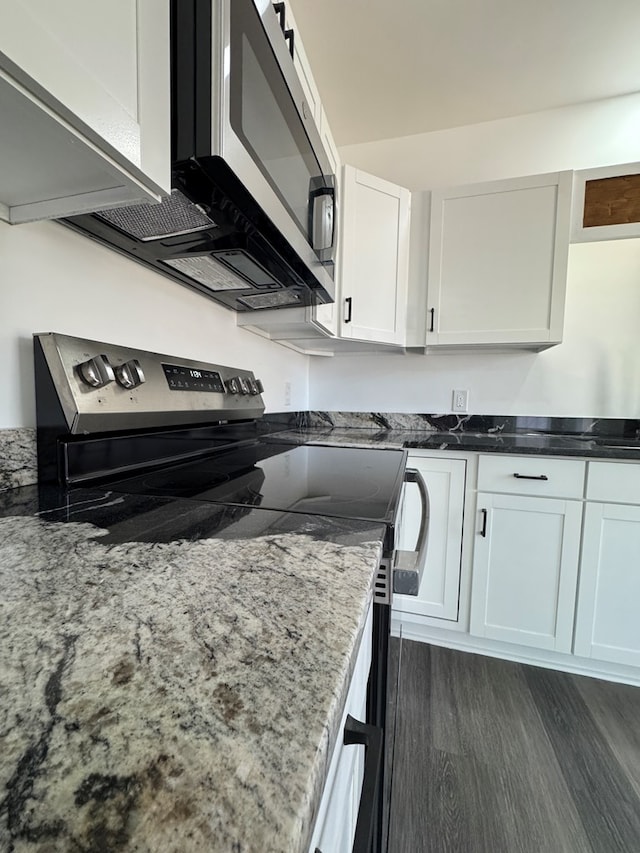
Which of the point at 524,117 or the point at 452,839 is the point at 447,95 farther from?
the point at 452,839

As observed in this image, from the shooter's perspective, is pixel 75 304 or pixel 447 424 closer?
pixel 75 304

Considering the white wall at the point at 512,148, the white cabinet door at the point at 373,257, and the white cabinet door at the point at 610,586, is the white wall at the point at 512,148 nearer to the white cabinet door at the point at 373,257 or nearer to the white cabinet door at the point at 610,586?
the white cabinet door at the point at 373,257

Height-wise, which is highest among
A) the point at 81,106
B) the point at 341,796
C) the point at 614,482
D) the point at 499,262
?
the point at 499,262

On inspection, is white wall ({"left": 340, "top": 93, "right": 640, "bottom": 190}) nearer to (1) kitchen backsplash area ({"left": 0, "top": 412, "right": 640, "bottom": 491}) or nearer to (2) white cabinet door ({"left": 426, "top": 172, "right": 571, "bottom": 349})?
(2) white cabinet door ({"left": 426, "top": 172, "right": 571, "bottom": 349})

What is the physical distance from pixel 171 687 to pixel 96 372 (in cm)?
60

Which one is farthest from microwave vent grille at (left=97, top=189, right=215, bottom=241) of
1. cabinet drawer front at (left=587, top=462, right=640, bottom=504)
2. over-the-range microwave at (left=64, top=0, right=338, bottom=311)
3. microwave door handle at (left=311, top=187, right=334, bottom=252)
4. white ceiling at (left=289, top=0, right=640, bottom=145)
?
cabinet drawer front at (left=587, top=462, right=640, bottom=504)

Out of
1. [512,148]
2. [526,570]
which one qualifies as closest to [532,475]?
[526,570]

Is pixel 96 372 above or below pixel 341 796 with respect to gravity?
above

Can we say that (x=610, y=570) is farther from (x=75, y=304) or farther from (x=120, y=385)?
(x=75, y=304)

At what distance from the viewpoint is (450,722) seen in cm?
117

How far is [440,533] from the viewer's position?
1.54 metres

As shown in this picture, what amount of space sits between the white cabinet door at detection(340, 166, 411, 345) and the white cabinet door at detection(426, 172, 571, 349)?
0.15 m

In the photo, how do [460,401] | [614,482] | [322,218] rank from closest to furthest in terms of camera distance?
[322,218], [614,482], [460,401]

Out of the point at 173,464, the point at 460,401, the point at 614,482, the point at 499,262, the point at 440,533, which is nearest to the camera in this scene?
the point at 173,464
